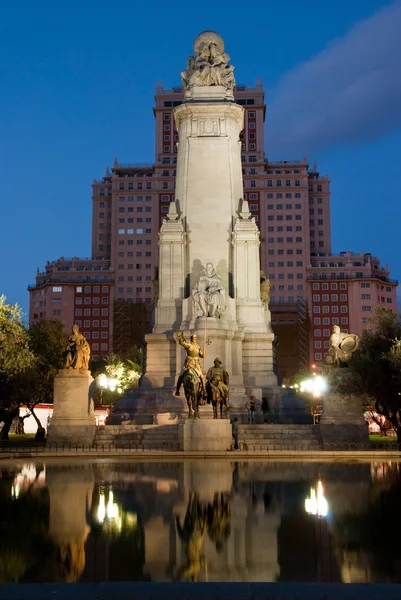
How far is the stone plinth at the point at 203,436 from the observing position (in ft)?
77.7

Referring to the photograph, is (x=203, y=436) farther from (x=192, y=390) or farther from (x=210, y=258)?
(x=210, y=258)

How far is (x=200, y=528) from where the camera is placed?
8727 mm

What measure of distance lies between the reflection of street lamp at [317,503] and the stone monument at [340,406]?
1556 cm

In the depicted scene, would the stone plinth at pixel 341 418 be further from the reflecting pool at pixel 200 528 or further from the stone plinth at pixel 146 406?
the reflecting pool at pixel 200 528

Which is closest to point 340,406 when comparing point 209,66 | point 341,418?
point 341,418

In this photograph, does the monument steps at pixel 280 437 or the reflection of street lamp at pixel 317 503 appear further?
the monument steps at pixel 280 437

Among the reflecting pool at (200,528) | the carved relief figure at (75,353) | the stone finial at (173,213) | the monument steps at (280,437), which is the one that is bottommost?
the reflecting pool at (200,528)

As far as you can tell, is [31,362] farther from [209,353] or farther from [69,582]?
[69,582]

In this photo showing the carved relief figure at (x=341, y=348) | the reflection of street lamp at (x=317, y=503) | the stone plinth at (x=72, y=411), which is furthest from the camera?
the carved relief figure at (x=341, y=348)

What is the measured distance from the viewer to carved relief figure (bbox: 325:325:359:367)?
29172mm

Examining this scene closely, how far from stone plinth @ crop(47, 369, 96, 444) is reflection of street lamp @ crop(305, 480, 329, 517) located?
1700 cm

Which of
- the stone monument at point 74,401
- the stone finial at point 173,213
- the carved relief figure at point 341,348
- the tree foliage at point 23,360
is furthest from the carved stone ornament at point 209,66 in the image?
the stone monument at point 74,401

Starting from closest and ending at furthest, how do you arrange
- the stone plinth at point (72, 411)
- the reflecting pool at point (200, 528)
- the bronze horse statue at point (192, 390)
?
the reflecting pool at point (200, 528)
the bronze horse statue at point (192, 390)
the stone plinth at point (72, 411)

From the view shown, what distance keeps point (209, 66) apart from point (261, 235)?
334 ft
